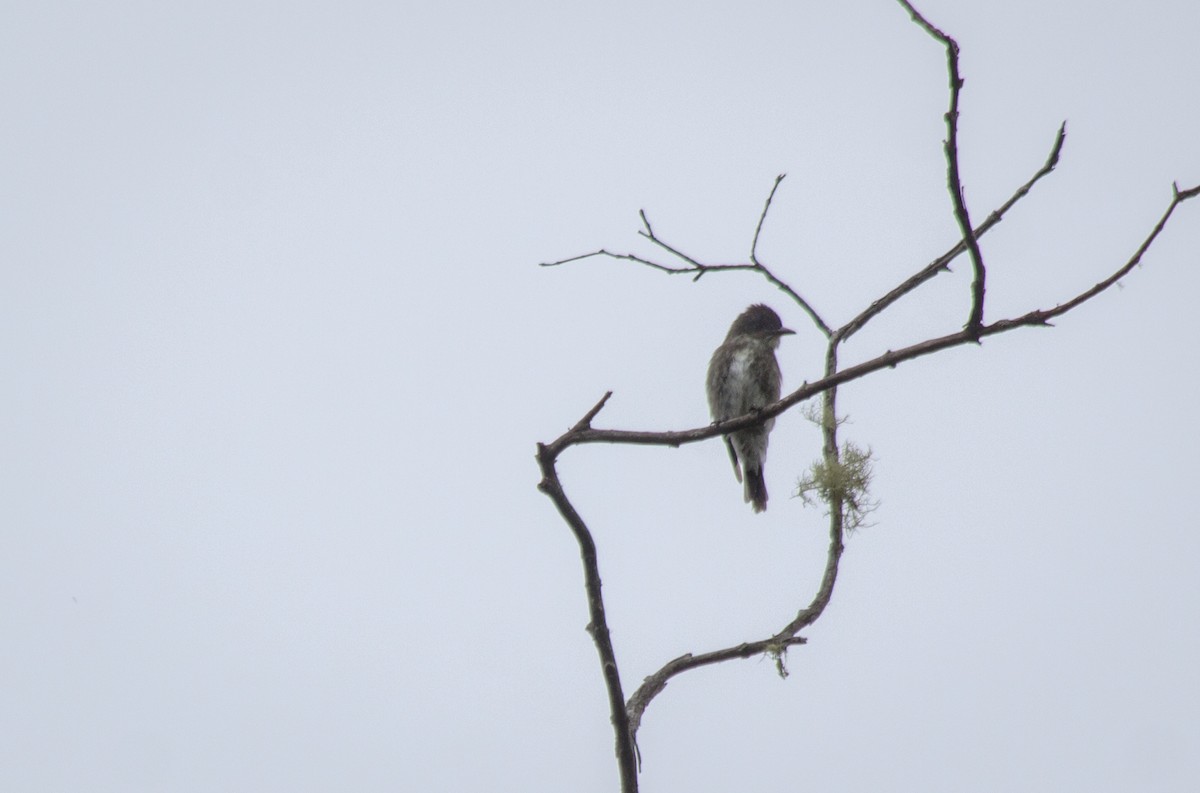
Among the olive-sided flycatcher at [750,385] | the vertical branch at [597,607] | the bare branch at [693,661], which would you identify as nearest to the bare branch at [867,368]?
the vertical branch at [597,607]

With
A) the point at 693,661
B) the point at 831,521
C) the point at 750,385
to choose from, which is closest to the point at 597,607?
the point at 693,661

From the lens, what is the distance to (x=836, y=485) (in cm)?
435

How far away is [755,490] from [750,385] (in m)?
0.67

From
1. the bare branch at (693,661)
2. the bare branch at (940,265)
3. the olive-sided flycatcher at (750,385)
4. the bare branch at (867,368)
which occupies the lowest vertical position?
the bare branch at (693,661)

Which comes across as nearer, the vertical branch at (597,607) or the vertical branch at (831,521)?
the vertical branch at (597,607)

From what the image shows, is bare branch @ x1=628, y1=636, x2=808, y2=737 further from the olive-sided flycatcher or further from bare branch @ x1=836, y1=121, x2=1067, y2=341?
the olive-sided flycatcher

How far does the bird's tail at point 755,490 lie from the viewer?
7.89 m

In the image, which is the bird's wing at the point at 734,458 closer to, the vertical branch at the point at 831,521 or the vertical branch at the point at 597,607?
the vertical branch at the point at 831,521

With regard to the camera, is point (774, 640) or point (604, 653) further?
point (774, 640)

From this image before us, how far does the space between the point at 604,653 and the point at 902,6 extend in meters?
1.80

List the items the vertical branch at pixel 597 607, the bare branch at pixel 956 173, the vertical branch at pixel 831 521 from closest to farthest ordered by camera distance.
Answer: the bare branch at pixel 956 173 → the vertical branch at pixel 597 607 → the vertical branch at pixel 831 521

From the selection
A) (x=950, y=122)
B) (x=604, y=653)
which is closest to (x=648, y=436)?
(x=604, y=653)

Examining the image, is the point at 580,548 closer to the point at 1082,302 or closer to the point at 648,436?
the point at 648,436

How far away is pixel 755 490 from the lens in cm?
790
